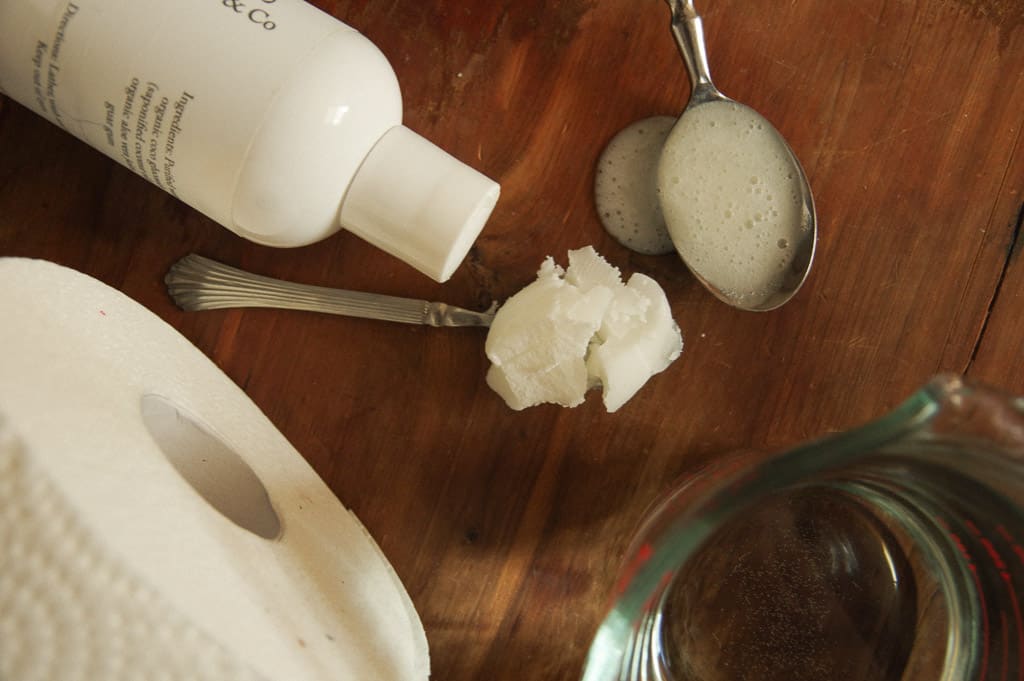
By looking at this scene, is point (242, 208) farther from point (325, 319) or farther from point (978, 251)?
point (978, 251)

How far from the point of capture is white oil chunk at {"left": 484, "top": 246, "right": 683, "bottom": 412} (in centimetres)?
39

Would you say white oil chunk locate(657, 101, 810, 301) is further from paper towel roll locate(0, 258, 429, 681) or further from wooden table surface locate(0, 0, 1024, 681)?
paper towel roll locate(0, 258, 429, 681)

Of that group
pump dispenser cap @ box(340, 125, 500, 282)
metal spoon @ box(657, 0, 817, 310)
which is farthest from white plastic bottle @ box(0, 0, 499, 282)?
metal spoon @ box(657, 0, 817, 310)

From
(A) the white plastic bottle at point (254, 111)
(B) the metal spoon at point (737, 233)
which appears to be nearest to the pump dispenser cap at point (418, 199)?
(A) the white plastic bottle at point (254, 111)

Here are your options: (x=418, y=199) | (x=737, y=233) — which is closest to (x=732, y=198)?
(x=737, y=233)

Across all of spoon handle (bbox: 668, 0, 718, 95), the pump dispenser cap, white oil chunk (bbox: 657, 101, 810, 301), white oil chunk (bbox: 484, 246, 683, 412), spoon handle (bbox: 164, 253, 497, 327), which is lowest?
spoon handle (bbox: 164, 253, 497, 327)

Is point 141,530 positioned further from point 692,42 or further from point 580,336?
point 692,42

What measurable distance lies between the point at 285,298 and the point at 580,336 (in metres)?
0.16

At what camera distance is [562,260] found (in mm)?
436

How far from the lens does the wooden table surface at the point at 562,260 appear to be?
16.9 inches

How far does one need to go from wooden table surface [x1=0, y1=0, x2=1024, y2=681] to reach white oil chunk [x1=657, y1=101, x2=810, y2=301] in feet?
0.07

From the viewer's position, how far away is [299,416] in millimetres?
441

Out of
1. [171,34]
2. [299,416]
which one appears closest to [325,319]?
[299,416]

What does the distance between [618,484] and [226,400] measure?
0.21m
